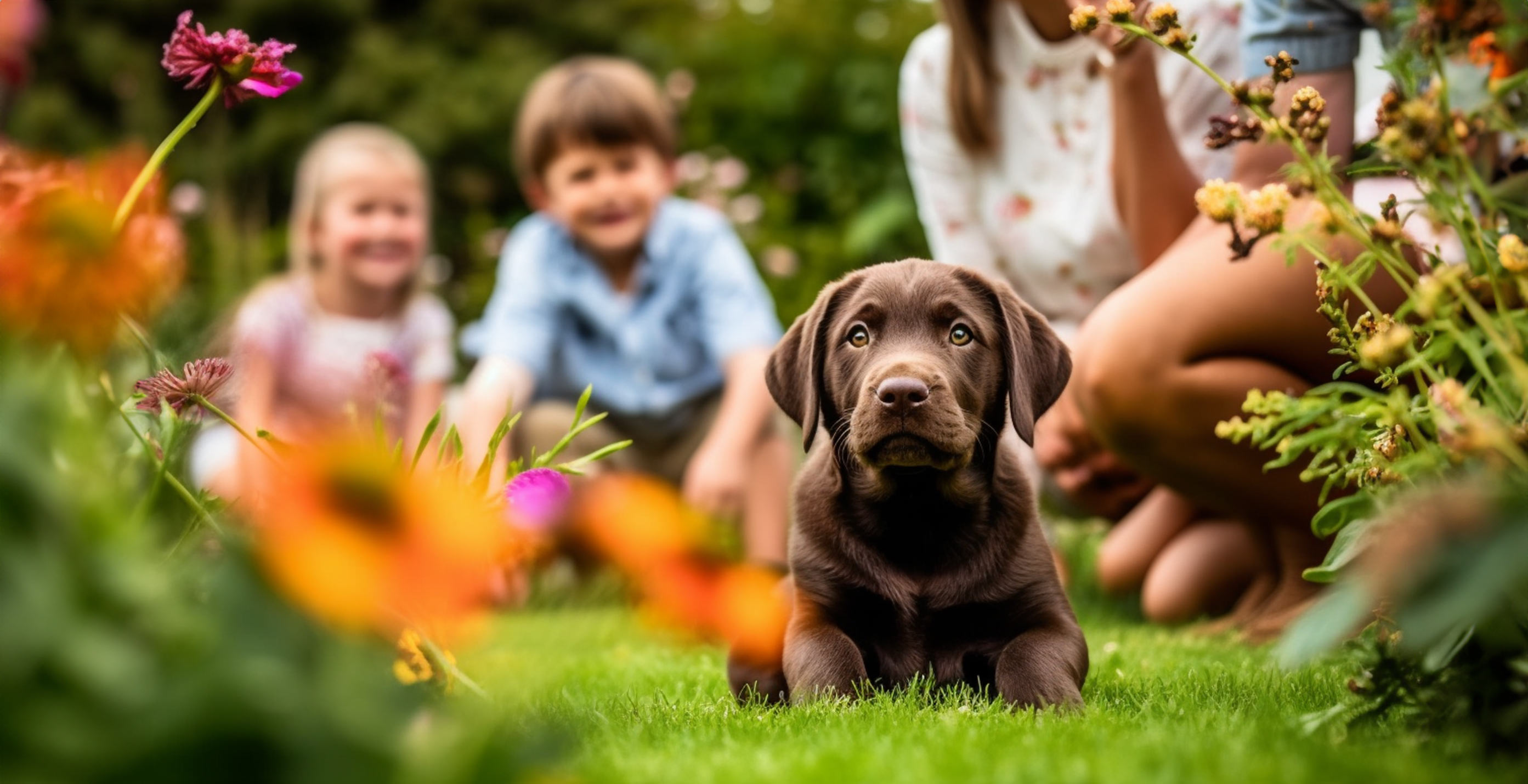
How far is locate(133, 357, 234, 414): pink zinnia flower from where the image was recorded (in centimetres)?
196

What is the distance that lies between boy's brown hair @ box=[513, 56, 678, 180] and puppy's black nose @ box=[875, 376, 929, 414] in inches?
131

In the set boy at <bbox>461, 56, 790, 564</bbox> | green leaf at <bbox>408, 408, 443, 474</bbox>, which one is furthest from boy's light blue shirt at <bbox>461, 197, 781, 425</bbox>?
green leaf at <bbox>408, 408, 443, 474</bbox>

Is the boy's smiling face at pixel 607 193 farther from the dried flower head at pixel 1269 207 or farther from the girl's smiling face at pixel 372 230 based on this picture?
the dried flower head at pixel 1269 207

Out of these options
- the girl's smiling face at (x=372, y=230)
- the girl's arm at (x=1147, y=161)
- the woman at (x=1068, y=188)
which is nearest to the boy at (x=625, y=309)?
the girl's smiling face at (x=372, y=230)

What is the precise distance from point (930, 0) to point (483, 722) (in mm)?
9478

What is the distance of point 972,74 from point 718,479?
163cm

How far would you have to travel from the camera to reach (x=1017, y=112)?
4.60m

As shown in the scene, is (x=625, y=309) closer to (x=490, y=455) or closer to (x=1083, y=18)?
(x=490, y=455)

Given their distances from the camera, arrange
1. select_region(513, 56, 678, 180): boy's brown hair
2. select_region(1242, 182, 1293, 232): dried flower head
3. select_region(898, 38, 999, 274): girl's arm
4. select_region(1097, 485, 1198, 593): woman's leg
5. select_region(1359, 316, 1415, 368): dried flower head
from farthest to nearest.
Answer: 1. select_region(513, 56, 678, 180): boy's brown hair
2. select_region(898, 38, 999, 274): girl's arm
3. select_region(1097, 485, 1198, 593): woman's leg
4. select_region(1242, 182, 1293, 232): dried flower head
5. select_region(1359, 316, 1415, 368): dried flower head

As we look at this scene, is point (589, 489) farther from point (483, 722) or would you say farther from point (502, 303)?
point (483, 722)

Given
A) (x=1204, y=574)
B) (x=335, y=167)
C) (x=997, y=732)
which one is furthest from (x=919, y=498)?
(x=335, y=167)

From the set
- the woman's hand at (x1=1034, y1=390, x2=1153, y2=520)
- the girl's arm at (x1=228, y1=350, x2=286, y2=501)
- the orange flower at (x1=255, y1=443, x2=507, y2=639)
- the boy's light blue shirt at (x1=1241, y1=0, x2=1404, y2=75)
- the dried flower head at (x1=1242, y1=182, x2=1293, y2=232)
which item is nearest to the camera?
the orange flower at (x1=255, y1=443, x2=507, y2=639)

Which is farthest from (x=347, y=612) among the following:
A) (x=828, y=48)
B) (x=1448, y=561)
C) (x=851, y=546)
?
(x=828, y=48)

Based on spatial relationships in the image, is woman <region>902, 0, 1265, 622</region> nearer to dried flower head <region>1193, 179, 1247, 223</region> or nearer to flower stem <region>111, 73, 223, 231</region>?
dried flower head <region>1193, 179, 1247, 223</region>
